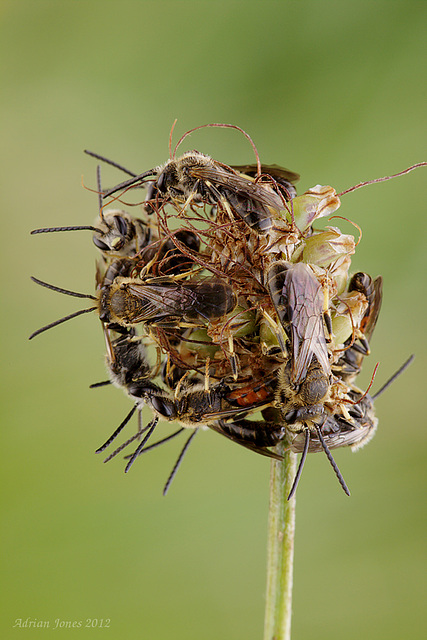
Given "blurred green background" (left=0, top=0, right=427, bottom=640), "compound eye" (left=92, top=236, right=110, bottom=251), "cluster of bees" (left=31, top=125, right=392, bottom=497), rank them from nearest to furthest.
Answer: "cluster of bees" (left=31, top=125, right=392, bottom=497) → "compound eye" (left=92, top=236, right=110, bottom=251) → "blurred green background" (left=0, top=0, right=427, bottom=640)

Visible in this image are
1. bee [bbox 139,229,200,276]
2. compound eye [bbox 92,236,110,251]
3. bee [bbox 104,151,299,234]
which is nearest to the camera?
bee [bbox 104,151,299,234]

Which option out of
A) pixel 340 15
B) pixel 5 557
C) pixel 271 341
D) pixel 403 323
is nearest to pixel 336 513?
pixel 403 323

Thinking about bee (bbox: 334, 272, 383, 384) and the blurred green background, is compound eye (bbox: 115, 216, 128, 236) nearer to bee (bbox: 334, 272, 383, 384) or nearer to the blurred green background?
bee (bbox: 334, 272, 383, 384)

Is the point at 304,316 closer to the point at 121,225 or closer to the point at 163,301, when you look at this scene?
the point at 163,301

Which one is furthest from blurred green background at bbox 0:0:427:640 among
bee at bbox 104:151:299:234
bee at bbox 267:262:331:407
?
bee at bbox 267:262:331:407

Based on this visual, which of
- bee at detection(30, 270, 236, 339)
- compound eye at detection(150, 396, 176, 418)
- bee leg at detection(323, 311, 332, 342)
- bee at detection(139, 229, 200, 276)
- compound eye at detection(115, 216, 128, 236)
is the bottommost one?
compound eye at detection(150, 396, 176, 418)

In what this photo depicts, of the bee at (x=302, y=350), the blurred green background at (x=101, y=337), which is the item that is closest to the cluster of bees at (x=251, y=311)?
the bee at (x=302, y=350)
